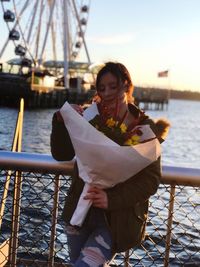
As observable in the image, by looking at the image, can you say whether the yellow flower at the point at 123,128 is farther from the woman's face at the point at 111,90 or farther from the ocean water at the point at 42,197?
the ocean water at the point at 42,197

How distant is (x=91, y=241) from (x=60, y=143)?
61 centimetres

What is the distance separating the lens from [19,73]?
2726 inches

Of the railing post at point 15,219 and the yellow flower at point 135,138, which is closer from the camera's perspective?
the yellow flower at point 135,138

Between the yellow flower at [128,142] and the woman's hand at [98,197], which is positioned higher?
the yellow flower at [128,142]

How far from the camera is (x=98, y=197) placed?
2699 millimetres

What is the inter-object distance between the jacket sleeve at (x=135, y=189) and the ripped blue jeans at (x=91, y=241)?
0.36 ft

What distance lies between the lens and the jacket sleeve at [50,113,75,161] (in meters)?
3.03

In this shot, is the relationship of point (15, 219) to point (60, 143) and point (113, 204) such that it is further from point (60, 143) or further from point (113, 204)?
point (113, 204)

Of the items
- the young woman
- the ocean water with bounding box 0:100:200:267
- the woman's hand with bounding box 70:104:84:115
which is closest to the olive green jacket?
the young woman

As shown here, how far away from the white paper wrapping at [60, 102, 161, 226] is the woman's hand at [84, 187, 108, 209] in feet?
0.09

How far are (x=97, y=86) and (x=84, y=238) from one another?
31.5 inches

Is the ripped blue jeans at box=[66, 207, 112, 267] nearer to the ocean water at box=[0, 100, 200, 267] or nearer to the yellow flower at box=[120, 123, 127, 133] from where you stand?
the yellow flower at box=[120, 123, 127, 133]

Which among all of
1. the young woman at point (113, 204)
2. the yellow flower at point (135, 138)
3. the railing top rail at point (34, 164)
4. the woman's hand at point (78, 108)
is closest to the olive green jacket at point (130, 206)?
the young woman at point (113, 204)

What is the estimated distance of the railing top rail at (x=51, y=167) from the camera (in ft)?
9.77
